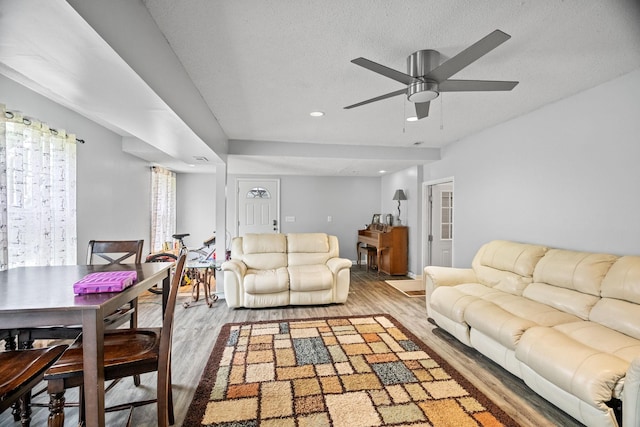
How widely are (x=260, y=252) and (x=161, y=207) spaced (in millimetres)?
2780

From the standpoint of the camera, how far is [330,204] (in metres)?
7.24

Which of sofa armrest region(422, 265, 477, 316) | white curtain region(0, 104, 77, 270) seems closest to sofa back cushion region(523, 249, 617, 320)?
sofa armrest region(422, 265, 477, 316)

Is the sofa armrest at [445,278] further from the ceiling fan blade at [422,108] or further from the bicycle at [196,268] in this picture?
the bicycle at [196,268]

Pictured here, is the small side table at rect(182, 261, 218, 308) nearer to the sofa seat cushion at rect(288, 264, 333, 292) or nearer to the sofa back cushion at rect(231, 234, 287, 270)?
the sofa back cushion at rect(231, 234, 287, 270)

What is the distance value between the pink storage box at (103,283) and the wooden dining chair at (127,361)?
0.22 metres

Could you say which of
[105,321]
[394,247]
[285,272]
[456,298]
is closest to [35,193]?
[105,321]

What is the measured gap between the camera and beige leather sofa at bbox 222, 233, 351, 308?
12.5 ft

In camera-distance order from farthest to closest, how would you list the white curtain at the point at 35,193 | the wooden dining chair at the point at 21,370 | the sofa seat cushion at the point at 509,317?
the white curtain at the point at 35,193 < the sofa seat cushion at the point at 509,317 < the wooden dining chair at the point at 21,370

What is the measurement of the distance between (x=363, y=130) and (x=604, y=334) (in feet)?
10.3

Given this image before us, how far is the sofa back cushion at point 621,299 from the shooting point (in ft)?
6.37

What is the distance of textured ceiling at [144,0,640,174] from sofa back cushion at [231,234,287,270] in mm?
1896

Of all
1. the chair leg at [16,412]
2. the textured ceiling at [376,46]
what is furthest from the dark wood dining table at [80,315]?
the textured ceiling at [376,46]

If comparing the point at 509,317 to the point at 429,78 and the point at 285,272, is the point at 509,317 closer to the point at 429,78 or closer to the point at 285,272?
the point at 429,78

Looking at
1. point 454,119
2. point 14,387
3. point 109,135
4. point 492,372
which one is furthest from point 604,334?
point 109,135
